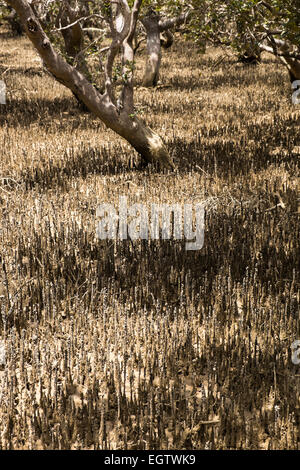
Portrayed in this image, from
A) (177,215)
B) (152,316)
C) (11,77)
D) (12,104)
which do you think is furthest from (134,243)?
(11,77)

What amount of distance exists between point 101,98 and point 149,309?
3.65 meters

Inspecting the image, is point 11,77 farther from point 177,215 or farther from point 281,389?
point 281,389

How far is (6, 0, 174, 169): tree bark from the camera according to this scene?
6.32m

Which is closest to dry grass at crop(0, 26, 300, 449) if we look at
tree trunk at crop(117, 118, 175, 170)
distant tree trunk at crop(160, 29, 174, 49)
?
tree trunk at crop(117, 118, 175, 170)

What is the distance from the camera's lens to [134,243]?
4.94m

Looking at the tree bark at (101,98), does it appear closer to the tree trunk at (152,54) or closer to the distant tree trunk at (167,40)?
the tree trunk at (152,54)

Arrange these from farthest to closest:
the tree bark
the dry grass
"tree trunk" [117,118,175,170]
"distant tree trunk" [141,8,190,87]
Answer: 1. "distant tree trunk" [141,8,190,87]
2. "tree trunk" [117,118,175,170]
3. the tree bark
4. the dry grass

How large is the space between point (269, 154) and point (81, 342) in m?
5.01

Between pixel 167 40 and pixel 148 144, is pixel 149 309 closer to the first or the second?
pixel 148 144

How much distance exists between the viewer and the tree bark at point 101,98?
6316 millimetres

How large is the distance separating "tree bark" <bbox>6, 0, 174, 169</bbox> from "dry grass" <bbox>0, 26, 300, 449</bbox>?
334 millimetres

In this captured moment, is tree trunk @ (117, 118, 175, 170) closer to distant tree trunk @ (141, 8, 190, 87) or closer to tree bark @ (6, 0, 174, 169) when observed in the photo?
tree bark @ (6, 0, 174, 169)

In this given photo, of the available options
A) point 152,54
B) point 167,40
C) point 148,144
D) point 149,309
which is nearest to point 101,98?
point 148,144

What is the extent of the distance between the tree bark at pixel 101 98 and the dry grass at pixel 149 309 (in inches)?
13.2
